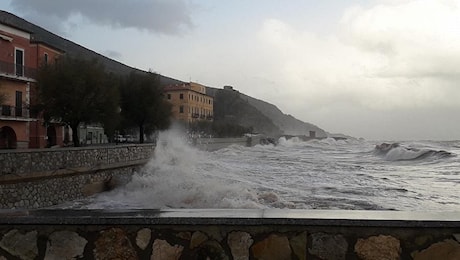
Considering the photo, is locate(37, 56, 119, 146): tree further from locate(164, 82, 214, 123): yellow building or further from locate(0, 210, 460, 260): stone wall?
locate(164, 82, 214, 123): yellow building

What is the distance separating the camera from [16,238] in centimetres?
310

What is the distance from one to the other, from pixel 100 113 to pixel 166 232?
94.4ft

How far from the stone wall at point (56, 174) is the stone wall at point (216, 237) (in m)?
16.2

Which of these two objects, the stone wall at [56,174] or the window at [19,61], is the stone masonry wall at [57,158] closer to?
the stone wall at [56,174]

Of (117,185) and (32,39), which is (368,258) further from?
(32,39)

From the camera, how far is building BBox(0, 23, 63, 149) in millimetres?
33750

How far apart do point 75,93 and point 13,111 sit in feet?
26.4

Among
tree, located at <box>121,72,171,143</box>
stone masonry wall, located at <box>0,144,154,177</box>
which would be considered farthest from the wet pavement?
tree, located at <box>121,72,171,143</box>

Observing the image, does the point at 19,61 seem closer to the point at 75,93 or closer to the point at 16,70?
the point at 16,70

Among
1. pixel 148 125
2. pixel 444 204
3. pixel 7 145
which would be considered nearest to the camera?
pixel 444 204

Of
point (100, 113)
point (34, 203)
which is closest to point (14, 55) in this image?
point (100, 113)

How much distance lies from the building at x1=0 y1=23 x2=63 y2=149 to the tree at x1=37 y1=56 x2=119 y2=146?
12.1ft

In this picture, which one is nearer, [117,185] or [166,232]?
[166,232]

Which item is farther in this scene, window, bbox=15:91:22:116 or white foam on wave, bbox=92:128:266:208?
window, bbox=15:91:22:116
